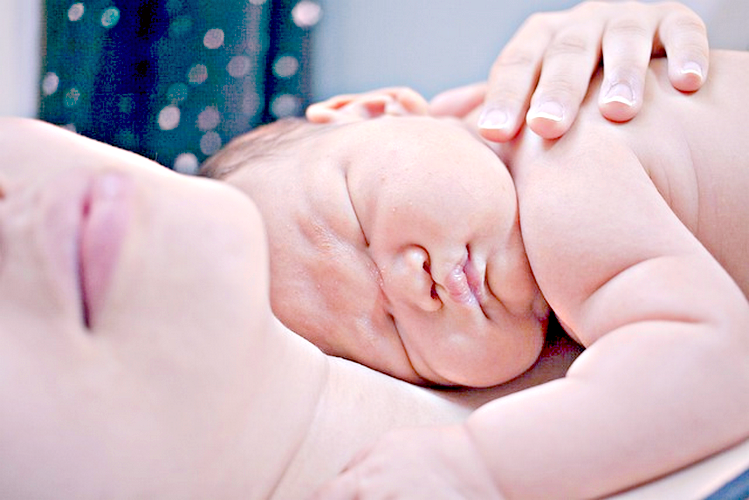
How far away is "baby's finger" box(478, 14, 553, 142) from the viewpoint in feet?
2.90

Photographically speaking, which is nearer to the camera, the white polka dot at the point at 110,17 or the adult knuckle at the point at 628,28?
the adult knuckle at the point at 628,28

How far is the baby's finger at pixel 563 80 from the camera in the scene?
81 centimetres

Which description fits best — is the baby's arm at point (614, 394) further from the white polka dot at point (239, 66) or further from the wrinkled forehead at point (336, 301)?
the white polka dot at point (239, 66)

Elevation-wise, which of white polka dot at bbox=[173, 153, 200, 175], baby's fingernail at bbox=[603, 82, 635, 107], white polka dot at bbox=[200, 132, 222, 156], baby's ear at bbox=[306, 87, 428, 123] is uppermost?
baby's fingernail at bbox=[603, 82, 635, 107]

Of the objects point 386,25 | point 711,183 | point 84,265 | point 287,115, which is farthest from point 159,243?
point 386,25

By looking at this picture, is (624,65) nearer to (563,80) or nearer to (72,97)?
(563,80)

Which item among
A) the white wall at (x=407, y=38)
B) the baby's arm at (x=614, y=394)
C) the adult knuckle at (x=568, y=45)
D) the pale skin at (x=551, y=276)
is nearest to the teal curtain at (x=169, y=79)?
the white wall at (x=407, y=38)

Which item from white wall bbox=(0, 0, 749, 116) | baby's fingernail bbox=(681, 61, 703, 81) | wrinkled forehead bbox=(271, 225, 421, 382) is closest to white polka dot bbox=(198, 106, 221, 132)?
white wall bbox=(0, 0, 749, 116)

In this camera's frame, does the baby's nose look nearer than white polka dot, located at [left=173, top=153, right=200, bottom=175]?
Yes

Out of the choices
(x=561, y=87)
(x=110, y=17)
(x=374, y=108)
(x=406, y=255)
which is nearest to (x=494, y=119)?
(x=561, y=87)

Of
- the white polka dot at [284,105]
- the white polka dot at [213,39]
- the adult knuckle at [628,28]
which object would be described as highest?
the adult knuckle at [628,28]

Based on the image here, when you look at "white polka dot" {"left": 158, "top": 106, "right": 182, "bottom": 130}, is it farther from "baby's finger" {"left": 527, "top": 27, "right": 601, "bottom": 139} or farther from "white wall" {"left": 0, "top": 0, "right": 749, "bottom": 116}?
"baby's finger" {"left": 527, "top": 27, "right": 601, "bottom": 139}

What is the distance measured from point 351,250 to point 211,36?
708 mm

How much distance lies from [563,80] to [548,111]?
8cm
